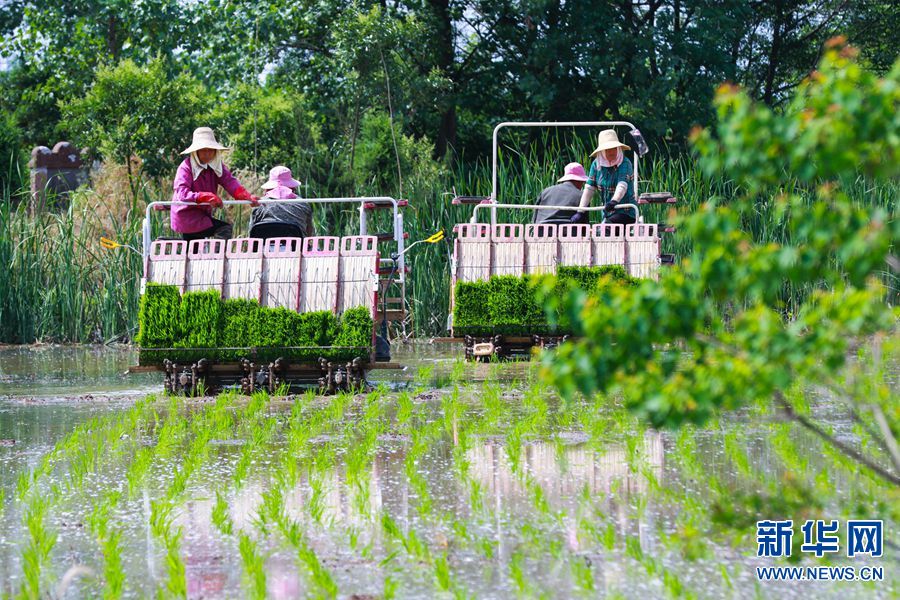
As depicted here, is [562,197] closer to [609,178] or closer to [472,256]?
[609,178]

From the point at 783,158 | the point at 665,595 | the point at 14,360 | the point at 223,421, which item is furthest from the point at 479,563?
the point at 14,360

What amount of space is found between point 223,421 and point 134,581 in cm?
379

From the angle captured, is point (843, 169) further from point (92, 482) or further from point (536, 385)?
point (536, 385)

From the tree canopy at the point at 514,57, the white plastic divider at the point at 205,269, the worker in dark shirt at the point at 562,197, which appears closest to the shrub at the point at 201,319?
the white plastic divider at the point at 205,269

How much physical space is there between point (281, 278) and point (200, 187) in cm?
125

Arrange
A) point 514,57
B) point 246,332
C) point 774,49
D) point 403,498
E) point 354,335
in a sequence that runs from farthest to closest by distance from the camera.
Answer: point 774,49 < point 514,57 < point 246,332 < point 354,335 < point 403,498

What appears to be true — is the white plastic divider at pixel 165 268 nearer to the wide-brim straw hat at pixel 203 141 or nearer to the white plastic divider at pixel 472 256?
the wide-brim straw hat at pixel 203 141

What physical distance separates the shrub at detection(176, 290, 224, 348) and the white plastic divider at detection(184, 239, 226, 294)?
0.12 m

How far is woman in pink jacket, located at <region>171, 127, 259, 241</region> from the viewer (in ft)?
36.8

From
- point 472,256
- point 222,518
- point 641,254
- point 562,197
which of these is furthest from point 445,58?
point 222,518

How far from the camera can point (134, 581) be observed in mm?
4973

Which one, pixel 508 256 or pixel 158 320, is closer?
pixel 158 320

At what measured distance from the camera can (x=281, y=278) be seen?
35.3 feet

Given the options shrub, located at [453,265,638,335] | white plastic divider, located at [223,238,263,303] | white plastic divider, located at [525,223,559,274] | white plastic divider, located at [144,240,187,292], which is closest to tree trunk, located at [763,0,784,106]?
white plastic divider, located at [525,223,559,274]
